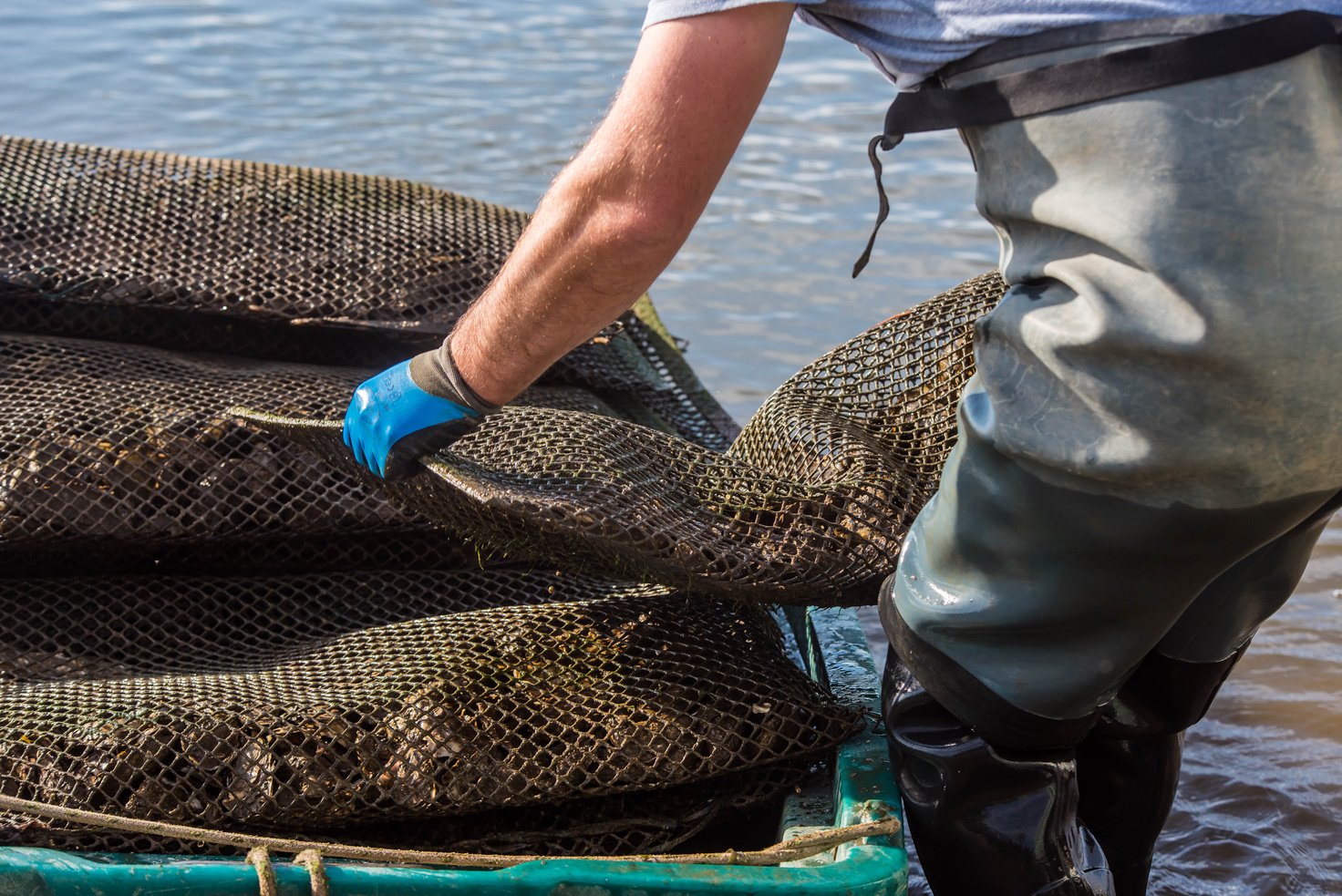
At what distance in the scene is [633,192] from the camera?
6.09ft

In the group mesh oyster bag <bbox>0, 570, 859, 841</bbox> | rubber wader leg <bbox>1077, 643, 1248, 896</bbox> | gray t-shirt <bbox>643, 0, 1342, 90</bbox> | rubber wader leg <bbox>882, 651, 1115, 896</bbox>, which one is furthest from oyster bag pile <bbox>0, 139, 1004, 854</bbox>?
gray t-shirt <bbox>643, 0, 1342, 90</bbox>

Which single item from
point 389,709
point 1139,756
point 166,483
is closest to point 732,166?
point 166,483

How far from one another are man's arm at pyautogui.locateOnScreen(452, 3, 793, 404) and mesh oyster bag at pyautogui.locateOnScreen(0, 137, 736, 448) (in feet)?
4.55

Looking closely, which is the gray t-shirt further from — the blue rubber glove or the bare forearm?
the blue rubber glove

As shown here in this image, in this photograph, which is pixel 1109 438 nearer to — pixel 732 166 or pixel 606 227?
pixel 606 227

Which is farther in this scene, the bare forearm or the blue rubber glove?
the blue rubber glove

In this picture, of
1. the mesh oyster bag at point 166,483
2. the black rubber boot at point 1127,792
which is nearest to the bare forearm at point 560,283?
the mesh oyster bag at point 166,483

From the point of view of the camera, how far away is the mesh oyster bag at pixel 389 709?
2.15 m

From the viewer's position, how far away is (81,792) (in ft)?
6.93

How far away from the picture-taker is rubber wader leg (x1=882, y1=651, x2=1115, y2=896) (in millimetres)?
2084

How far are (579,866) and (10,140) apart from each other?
9.32 ft

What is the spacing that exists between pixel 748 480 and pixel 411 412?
653 millimetres

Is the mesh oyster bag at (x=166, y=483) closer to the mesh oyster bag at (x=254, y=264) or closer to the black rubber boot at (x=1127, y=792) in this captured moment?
the mesh oyster bag at (x=254, y=264)

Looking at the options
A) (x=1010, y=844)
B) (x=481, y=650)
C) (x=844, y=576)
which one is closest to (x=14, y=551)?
(x=481, y=650)
